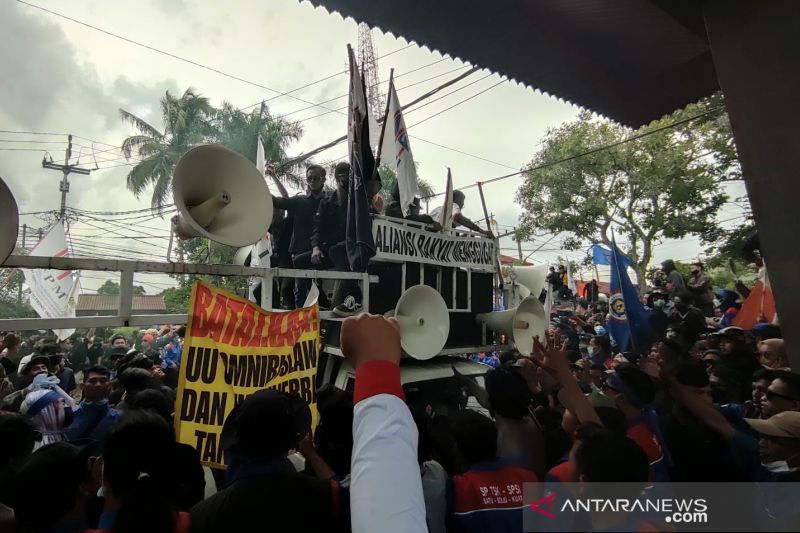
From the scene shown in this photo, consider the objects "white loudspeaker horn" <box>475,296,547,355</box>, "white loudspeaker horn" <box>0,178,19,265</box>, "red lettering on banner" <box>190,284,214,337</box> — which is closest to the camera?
"white loudspeaker horn" <box>0,178,19,265</box>

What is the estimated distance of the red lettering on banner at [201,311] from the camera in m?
2.59

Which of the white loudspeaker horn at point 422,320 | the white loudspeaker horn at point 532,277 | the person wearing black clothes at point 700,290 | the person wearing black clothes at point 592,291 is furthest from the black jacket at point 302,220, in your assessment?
the person wearing black clothes at point 592,291

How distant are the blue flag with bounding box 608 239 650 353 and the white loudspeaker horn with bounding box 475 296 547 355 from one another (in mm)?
1034

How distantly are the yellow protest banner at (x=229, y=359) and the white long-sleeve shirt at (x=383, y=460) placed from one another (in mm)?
1664

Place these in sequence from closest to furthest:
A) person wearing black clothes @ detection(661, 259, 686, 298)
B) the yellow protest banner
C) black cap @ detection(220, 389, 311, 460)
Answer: black cap @ detection(220, 389, 311, 460)
the yellow protest banner
person wearing black clothes @ detection(661, 259, 686, 298)

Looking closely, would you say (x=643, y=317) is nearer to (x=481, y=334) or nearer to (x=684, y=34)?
(x=481, y=334)

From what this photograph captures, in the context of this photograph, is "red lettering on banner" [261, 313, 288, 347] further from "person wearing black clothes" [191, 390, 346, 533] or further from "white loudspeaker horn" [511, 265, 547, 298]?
"white loudspeaker horn" [511, 265, 547, 298]

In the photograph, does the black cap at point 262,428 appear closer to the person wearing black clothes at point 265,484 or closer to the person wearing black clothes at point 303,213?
the person wearing black clothes at point 265,484

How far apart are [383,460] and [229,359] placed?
204cm

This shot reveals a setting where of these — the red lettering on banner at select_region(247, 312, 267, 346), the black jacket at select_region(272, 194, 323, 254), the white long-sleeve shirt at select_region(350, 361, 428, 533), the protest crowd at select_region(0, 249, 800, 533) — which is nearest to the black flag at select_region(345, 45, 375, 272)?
the black jacket at select_region(272, 194, 323, 254)

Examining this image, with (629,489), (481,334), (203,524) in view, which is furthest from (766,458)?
(481,334)

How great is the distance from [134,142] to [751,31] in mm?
24215

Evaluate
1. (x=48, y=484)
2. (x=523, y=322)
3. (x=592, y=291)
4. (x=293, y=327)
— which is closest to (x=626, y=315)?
(x=523, y=322)

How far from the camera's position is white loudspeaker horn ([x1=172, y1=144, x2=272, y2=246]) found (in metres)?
2.96
